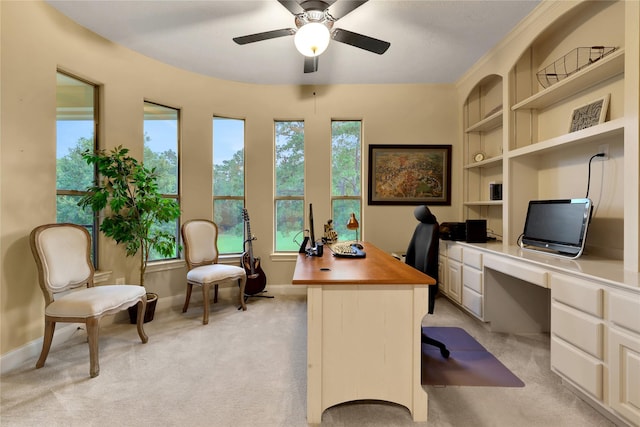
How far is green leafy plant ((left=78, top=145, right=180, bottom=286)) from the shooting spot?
8.41 feet

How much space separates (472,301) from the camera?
2826 mm

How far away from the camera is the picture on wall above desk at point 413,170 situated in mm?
3906

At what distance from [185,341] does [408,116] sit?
3727 millimetres

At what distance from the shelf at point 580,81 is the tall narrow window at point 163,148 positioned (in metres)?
3.79

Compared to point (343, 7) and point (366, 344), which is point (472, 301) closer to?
point (366, 344)

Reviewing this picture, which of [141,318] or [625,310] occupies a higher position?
[625,310]

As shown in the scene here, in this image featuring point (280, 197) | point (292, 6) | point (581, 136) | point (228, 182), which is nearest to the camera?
point (292, 6)

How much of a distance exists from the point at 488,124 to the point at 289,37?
8.14ft

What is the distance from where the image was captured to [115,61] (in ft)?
9.58

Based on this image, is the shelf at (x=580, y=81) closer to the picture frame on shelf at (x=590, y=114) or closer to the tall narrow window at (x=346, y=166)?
the picture frame on shelf at (x=590, y=114)

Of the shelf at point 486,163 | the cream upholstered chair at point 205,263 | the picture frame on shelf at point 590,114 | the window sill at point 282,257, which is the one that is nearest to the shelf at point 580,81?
the picture frame on shelf at point 590,114

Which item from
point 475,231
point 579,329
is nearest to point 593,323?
point 579,329

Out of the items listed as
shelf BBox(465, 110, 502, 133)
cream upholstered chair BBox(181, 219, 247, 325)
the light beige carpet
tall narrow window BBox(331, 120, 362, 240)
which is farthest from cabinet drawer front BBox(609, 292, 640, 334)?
cream upholstered chair BBox(181, 219, 247, 325)

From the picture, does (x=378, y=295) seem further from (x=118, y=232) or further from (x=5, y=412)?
(x=118, y=232)
